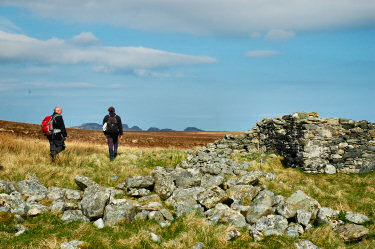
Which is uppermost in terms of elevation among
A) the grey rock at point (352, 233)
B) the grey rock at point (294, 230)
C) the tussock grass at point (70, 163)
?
the tussock grass at point (70, 163)

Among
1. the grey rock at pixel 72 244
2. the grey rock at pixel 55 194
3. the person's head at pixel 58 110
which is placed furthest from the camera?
the person's head at pixel 58 110

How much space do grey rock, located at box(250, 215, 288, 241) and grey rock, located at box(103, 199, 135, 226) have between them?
3180mm

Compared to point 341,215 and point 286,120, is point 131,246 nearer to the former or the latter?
point 341,215

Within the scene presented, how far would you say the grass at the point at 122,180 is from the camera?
23.4 ft

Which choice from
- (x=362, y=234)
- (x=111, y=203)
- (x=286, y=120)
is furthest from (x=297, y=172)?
(x=111, y=203)

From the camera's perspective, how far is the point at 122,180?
13023 mm

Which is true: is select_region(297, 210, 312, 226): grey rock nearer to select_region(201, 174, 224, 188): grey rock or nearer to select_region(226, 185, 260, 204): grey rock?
select_region(226, 185, 260, 204): grey rock

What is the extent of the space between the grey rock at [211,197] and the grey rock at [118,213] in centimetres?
223

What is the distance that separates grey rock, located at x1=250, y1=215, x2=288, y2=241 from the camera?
25.1 feet

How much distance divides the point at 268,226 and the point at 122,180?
22.5 feet

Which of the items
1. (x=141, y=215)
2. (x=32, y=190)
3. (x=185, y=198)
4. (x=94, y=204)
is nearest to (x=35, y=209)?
(x=94, y=204)

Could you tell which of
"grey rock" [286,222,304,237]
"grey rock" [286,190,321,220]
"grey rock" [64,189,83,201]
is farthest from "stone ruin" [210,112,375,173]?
"grey rock" [64,189,83,201]

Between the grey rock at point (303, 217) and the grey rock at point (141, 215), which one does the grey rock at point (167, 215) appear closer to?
the grey rock at point (141, 215)

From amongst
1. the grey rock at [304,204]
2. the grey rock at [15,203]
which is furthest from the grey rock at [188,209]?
the grey rock at [15,203]
